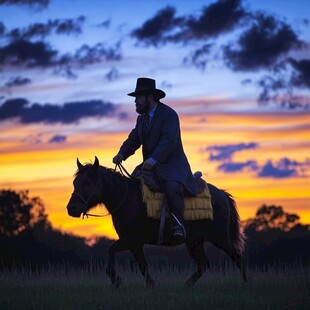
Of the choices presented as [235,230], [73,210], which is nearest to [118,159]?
[73,210]

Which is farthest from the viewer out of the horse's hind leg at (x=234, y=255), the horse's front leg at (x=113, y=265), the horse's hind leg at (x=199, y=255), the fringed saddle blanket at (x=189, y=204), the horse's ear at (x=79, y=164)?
the horse's hind leg at (x=234, y=255)

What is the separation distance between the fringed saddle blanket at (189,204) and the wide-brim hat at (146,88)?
158 cm

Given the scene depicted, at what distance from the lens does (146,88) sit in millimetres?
13781

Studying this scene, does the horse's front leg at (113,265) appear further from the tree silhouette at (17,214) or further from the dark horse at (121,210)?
the tree silhouette at (17,214)

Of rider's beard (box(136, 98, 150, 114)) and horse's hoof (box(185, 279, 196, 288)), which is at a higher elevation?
rider's beard (box(136, 98, 150, 114))

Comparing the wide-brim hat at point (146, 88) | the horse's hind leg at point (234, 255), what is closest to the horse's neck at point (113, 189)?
the wide-brim hat at point (146, 88)

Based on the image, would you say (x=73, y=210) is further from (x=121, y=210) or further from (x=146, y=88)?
(x=146, y=88)

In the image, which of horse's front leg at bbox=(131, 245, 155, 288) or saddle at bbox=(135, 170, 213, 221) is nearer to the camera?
horse's front leg at bbox=(131, 245, 155, 288)

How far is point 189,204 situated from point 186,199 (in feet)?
0.39

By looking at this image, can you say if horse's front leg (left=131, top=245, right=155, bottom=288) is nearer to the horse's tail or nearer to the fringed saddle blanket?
the fringed saddle blanket

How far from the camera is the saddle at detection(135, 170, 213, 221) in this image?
13.5 m

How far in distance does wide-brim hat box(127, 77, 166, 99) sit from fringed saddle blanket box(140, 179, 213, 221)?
158 cm

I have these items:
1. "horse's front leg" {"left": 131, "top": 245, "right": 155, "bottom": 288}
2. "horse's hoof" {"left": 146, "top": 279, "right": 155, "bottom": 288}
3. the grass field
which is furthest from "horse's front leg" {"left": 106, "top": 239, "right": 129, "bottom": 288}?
"horse's hoof" {"left": 146, "top": 279, "right": 155, "bottom": 288}

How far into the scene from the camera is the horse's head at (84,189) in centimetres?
1297
